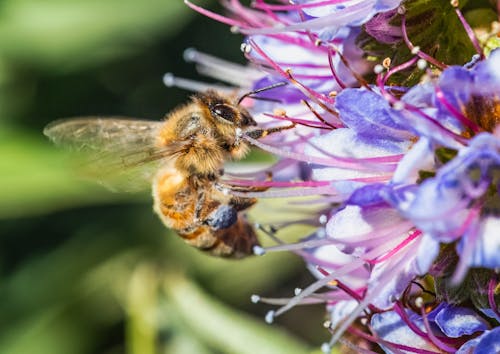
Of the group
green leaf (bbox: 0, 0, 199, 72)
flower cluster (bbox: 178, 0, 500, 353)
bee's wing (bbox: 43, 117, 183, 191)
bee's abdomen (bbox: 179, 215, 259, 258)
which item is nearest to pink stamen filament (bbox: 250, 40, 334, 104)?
flower cluster (bbox: 178, 0, 500, 353)

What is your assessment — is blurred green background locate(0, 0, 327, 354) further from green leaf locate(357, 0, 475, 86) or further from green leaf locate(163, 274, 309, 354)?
green leaf locate(357, 0, 475, 86)

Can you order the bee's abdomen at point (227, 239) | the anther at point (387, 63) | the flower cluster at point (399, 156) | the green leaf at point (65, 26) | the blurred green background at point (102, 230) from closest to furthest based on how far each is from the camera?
the flower cluster at point (399, 156)
the anther at point (387, 63)
the bee's abdomen at point (227, 239)
the blurred green background at point (102, 230)
the green leaf at point (65, 26)

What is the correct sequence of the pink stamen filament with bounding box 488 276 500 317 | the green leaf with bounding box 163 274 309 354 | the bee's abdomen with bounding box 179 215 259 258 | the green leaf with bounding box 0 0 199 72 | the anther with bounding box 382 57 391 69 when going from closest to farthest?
the pink stamen filament with bounding box 488 276 500 317, the anther with bounding box 382 57 391 69, the bee's abdomen with bounding box 179 215 259 258, the green leaf with bounding box 163 274 309 354, the green leaf with bounding box 0 0 199 72

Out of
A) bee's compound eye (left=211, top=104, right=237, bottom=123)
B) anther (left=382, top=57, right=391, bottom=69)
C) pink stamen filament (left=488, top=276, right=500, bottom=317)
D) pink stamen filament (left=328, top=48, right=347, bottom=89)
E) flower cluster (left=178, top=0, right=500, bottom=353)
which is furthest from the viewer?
bee's compound eye (left=211, top=104, right=237, bottom=123)

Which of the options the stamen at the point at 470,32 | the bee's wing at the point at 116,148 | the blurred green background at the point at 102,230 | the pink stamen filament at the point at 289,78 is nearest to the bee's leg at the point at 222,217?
the bee's wing at the point at 116,148

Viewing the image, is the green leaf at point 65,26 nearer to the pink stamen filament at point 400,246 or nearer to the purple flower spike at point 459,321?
the pink stamen filament at point 400,246

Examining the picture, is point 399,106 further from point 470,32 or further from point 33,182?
point 33,182

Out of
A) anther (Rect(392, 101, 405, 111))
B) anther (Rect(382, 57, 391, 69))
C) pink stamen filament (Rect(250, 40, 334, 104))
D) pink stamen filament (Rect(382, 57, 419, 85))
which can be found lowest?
pink stamen filament (Rect(250, 40, 334, 104))
